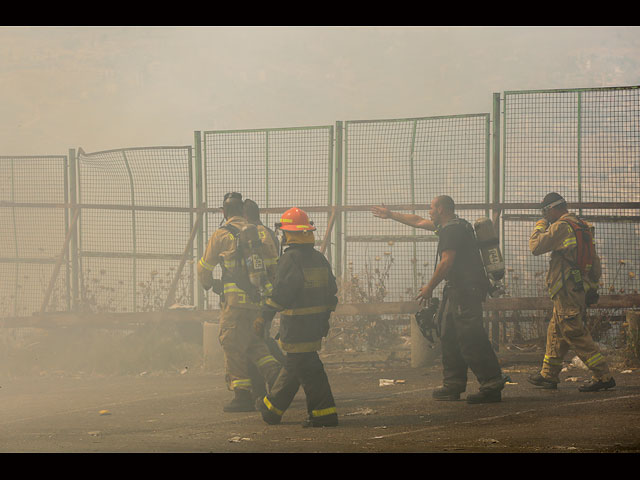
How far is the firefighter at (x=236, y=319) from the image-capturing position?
814 cm

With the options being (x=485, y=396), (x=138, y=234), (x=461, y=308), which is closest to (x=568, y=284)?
(x=461, y=308)

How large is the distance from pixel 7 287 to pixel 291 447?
382 inches

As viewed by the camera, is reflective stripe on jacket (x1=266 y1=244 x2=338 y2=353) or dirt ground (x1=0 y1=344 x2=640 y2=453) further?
reflective stripe on jacket (x1=266 y1=244 x2=338 y2=353)

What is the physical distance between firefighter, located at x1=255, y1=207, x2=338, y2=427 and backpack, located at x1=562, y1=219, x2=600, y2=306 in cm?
319

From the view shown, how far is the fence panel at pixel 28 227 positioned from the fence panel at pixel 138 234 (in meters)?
0.55

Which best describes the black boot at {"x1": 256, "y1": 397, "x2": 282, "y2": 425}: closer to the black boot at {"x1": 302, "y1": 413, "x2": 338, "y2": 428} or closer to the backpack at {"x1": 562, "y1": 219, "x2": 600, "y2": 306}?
the black boot at {"x1": 302, "y1": 413, "x2": 338, "y2": 428}

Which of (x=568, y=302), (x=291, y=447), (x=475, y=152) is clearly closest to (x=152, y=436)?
(x=291, y=447)

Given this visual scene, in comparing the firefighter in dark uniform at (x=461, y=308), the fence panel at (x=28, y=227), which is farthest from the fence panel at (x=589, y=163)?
the fence panel at (x=28, y=227)

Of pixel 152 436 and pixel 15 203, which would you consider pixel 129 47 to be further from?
pixel 152 436

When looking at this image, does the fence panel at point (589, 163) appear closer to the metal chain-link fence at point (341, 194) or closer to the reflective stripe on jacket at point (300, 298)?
the metal chain-link fence at point (341, 194)

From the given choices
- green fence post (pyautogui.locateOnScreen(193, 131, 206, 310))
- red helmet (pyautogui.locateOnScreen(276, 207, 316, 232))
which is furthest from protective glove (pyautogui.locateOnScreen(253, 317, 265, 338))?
green fence post (pyautogui.locateOnScreen(193, 131, 206, 310))

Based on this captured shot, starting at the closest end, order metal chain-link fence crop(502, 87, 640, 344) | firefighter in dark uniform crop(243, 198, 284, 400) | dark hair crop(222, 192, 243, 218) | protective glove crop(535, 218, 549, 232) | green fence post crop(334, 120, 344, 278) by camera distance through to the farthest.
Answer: firefighter in dark uniform crop(243, 198, 284, 400)
dark hair crop(222, 192, 243, 218)
protective glove crop(535, 218, 549, 232)
metal chain-link fence crop(502, 87, 640, 344)
green fence post crop(334, 120, 344, 278)

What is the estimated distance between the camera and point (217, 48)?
59.7 meters

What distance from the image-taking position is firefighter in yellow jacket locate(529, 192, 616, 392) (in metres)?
8.63
